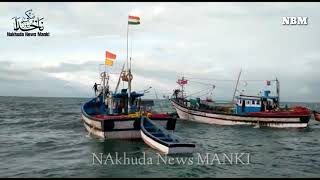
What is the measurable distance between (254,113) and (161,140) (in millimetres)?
21520

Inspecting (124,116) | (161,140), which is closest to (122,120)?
(124,116)

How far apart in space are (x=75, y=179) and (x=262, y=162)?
409 inches

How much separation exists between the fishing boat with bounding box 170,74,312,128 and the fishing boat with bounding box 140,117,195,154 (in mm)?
18302

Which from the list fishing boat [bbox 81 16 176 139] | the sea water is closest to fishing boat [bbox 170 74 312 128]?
the sea water

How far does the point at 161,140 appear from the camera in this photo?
2197 centimetres

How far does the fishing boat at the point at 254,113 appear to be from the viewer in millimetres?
39716

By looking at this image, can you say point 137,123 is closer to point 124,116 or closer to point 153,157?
point 124,116

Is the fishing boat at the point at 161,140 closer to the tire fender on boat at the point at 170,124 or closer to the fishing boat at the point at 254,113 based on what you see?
the tire fender on boat at the point at 170,124

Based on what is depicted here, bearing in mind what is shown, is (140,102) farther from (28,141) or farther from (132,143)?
(28,141)

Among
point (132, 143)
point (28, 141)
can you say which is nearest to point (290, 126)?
point (132, 143)

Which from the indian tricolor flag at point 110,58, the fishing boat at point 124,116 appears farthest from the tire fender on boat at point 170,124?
the indian tricolor flag at point 110,58

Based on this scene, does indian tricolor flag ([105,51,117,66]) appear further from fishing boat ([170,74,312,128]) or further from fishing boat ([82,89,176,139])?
fishing boat ([170,74,312,128])

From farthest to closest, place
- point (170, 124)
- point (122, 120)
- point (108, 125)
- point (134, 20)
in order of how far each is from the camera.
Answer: point (134, 20)
point (170, 124)
point (108, 125)
point (122, 120)

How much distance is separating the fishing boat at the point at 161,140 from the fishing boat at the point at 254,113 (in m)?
18.3
